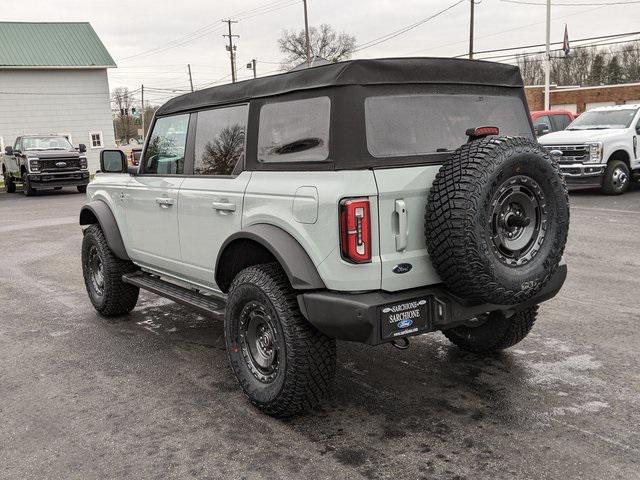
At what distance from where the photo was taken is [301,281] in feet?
10.9

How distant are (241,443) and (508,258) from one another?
1.77 m

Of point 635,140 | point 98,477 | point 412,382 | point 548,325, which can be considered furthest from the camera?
point 635,140

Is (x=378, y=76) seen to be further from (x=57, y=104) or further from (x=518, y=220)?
(x=57, y=104)

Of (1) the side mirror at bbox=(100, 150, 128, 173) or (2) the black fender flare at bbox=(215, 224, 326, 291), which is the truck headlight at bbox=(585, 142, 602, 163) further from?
(2) the black fender flare at bbox=(215, 224, 326, 291)

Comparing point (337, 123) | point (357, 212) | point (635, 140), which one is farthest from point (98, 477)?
point (635, 140)

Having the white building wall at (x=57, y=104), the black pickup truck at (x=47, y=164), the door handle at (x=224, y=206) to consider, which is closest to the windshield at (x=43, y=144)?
the black pickup truck at (x=47, y=164)

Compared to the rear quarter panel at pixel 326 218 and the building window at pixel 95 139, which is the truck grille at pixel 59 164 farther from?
the rear quarter panel at pixel 326 218

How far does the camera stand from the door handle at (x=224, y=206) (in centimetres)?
395

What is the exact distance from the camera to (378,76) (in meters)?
3.38

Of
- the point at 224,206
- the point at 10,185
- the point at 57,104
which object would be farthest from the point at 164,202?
the point at 57,104

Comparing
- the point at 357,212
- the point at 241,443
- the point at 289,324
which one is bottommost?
the point at 241,443

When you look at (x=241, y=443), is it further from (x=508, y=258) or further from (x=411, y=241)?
(x=508, y=258)

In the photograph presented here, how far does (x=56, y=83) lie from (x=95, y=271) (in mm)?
32382

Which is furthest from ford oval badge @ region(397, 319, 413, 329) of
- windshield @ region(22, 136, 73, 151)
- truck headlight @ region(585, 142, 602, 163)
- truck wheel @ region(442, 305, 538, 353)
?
windshield @ region(22, 136, 73, 151)
